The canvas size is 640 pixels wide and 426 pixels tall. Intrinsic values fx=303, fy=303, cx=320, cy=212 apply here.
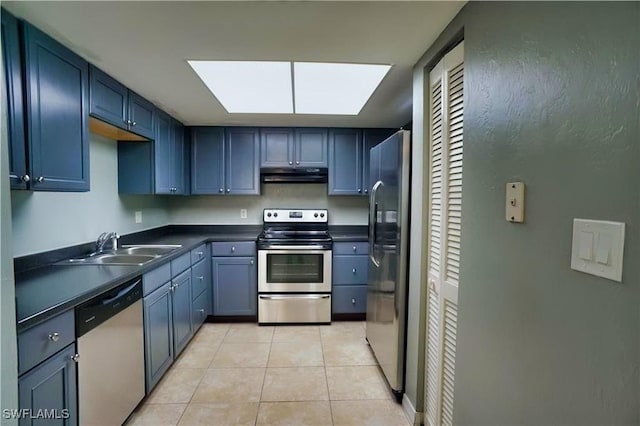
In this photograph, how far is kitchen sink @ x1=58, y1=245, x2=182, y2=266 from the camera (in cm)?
197

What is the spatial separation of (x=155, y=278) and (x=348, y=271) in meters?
1.91

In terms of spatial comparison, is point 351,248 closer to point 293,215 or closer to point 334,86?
point 293,215

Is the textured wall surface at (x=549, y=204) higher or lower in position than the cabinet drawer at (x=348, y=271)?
higher

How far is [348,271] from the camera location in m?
3.32

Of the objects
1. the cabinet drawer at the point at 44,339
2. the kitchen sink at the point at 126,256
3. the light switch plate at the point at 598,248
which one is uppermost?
the light switch plate at the point at 598,248

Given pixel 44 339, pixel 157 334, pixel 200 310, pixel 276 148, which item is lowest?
pixel 200 310

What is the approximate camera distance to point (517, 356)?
909 mm

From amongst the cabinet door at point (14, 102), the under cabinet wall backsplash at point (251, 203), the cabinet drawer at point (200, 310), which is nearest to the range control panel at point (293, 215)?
the under cabinet wall backsplash at point (251, 203)

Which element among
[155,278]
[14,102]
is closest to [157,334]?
[155,278]

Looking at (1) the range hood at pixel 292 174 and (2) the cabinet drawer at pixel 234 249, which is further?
(1) the range hood at pixel 292 174

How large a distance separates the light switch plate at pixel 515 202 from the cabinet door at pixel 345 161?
2.66m

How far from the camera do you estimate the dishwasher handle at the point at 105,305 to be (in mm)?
1358

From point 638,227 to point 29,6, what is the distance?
2.17 meters

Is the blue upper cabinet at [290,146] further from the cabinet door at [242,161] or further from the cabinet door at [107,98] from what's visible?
the cabinet door at [107,98]
